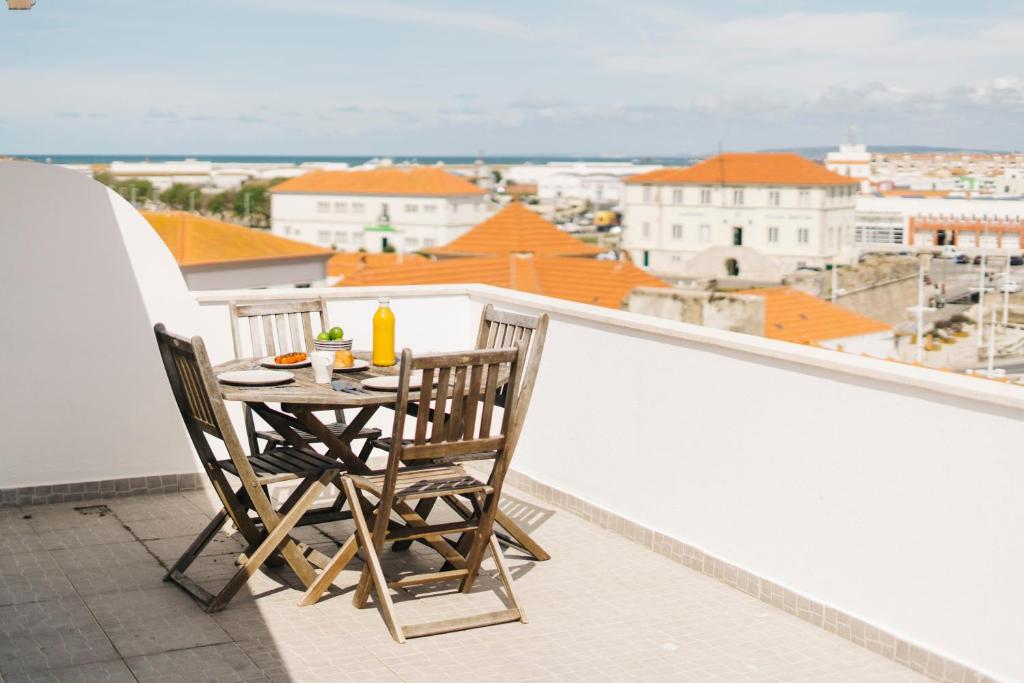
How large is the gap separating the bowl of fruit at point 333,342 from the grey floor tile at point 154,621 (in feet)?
3.41

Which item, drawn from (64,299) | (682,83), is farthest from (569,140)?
(64,299)

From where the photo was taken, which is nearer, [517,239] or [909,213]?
[909,213]

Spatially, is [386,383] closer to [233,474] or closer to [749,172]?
[233,474]

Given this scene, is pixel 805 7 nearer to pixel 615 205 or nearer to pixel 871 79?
pixel 871 79

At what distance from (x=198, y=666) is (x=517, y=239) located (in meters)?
44.3

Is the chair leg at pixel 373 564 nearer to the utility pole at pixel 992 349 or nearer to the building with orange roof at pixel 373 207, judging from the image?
the utility pole at pixel 992 349

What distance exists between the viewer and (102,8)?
90.2 meters

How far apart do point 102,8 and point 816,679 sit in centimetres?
9602

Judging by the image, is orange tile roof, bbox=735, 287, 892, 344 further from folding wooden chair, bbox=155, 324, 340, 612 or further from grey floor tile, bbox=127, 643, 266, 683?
grey floor tile, bbox=127, 643, 266, 683

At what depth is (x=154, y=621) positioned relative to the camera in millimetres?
3797

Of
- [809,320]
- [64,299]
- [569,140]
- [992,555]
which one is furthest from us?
[569,140]

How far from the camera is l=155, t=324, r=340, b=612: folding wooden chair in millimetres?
3770

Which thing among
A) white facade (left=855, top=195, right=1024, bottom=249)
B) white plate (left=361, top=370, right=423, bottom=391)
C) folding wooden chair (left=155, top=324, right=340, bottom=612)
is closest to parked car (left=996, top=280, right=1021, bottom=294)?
white facade (left=855, top=195, right=1024, bottom=249)

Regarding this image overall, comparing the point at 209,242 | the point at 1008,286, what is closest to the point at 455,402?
the point at 1008,286
